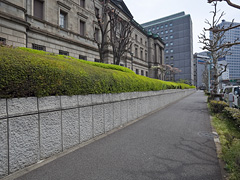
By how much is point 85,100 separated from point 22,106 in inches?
76.1

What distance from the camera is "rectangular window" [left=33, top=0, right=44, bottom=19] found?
54.4ft

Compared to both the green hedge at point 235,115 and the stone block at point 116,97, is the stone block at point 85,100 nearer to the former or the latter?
the stone block at point 116,97

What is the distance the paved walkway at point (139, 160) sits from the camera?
303 cm

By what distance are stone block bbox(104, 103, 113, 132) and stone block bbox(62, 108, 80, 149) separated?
4.84 feet

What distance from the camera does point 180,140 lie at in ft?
16.6

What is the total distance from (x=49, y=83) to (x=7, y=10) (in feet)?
46.1

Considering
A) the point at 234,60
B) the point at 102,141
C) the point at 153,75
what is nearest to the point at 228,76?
the point at 234,60

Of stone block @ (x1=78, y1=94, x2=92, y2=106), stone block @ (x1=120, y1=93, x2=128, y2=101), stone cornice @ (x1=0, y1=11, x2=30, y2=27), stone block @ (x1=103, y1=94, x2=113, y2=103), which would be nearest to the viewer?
stone block @ (x1=78, y1=94, x2=92, y2=106)

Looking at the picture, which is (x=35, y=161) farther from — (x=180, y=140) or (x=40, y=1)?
(x=40, y=1)

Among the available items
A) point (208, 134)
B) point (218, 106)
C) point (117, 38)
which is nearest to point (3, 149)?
Result: point (208, 134)

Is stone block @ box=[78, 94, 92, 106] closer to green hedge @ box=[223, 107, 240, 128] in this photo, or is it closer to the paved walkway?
the paved walkway

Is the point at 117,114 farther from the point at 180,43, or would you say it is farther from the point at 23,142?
the point at 180,43

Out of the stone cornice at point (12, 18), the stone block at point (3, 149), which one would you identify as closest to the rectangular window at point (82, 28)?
the stone cornice at point (12, 18)

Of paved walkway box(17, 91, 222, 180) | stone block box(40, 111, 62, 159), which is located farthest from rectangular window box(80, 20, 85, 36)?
stone block box(40, 111, 62, 159)
